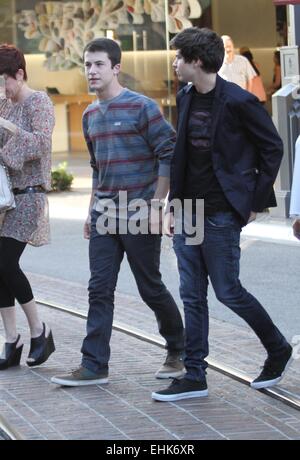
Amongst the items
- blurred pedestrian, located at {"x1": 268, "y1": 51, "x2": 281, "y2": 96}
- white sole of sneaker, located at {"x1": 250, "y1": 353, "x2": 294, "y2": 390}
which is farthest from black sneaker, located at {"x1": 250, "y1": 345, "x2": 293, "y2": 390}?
blurred pedestrian, located at {"x1": 268, "y1": 51, "x2": 281, "y2": 96}

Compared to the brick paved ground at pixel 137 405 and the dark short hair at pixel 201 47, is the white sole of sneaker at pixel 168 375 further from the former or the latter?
the dark short hair at pixel 201 47

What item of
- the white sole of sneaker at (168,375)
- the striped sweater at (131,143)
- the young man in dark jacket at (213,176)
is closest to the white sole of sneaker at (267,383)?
the young man in dark jacket at (213,176)

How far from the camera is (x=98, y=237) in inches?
260

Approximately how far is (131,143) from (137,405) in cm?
146

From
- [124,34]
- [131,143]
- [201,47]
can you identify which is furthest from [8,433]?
[124,34]

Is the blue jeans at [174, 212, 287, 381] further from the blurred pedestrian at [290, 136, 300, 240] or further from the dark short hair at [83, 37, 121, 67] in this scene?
the dark short hair at [83, 37, 121, 67]

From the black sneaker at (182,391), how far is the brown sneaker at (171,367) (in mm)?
404

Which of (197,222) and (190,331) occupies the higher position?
(197,222)

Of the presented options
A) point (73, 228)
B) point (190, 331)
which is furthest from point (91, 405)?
point (73, 228)

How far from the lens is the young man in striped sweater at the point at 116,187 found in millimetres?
6457

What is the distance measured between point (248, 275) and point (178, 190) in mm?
4230

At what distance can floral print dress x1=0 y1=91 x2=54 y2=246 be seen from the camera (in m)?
6.79
